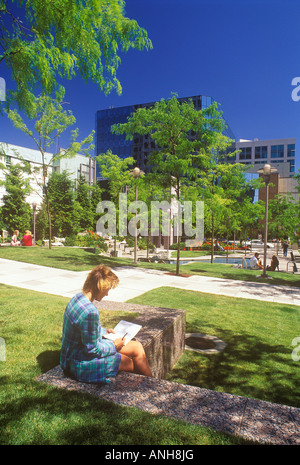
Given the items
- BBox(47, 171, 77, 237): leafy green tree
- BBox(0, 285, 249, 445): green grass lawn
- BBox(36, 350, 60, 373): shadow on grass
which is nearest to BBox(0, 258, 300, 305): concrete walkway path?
BBox(36, 350, 60, 373): shadow on grass

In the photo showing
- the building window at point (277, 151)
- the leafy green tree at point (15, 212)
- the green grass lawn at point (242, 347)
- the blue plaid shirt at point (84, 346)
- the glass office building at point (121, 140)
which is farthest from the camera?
the building window at point (277, 151)

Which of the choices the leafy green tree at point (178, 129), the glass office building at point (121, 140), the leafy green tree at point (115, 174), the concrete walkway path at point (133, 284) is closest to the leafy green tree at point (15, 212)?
the leafy green tree at point (115, 174)

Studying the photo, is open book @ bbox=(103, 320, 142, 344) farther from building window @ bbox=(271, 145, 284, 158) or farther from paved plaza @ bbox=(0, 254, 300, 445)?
building window @ bbox=(271, 145, 284, 158)

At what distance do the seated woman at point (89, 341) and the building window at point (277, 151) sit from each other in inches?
4216

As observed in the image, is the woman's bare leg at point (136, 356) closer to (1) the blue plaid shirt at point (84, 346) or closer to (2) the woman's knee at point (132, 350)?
(2) the woman's knee at point (132, 350)

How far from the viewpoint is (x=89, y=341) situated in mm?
3012

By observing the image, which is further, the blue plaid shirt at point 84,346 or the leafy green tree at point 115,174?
the leafy green tree at point 115,174

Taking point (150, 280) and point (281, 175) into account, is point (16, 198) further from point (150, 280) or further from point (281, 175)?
point (281, 175)

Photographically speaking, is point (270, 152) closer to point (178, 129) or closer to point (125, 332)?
point (178, 129)

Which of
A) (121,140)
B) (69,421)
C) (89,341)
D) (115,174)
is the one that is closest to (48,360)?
(89,341)

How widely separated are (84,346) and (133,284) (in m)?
7.75

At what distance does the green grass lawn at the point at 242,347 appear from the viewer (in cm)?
443
